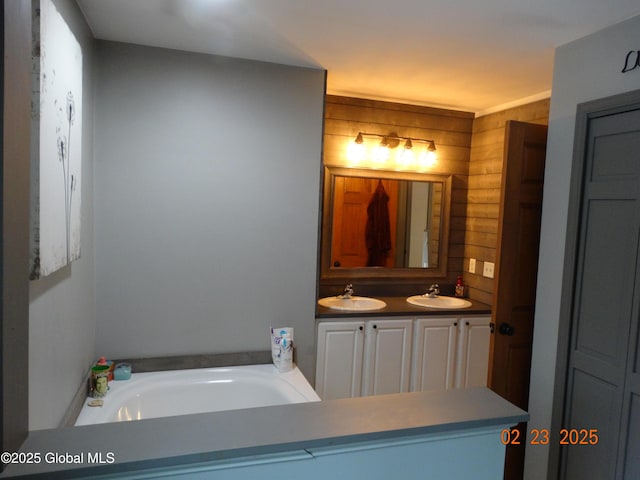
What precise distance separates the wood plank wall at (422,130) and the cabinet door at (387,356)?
91 cm

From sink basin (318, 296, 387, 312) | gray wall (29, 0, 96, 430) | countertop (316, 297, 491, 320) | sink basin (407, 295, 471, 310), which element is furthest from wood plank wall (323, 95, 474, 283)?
gray wall (29, 0, 96, 430)

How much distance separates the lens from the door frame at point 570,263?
2.01 m

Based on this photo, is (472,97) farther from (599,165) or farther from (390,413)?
(390,413)

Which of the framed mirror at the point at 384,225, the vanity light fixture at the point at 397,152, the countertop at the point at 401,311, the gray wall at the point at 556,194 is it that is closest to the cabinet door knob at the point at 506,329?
the gray wall at the point at 556,194

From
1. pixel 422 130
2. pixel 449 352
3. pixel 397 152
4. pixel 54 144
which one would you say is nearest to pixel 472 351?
pixel 449 352

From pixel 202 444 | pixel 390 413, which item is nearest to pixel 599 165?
pixel 390 413

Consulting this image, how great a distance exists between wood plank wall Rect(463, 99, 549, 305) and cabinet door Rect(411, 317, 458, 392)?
489 millimetres

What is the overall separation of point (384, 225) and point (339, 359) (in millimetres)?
1195

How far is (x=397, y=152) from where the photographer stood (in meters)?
3.53

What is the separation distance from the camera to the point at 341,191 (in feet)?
11.2

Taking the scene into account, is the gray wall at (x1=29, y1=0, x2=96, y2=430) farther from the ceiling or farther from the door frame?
the door frame

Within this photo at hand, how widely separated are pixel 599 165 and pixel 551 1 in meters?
0.75

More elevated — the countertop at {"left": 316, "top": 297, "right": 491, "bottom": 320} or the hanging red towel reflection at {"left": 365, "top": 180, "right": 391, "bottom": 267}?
the hanging red towel reflection at {"left": 365, "top": 180, "right": 391, "bottom": 267}

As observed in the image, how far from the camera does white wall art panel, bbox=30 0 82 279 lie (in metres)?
1.26
